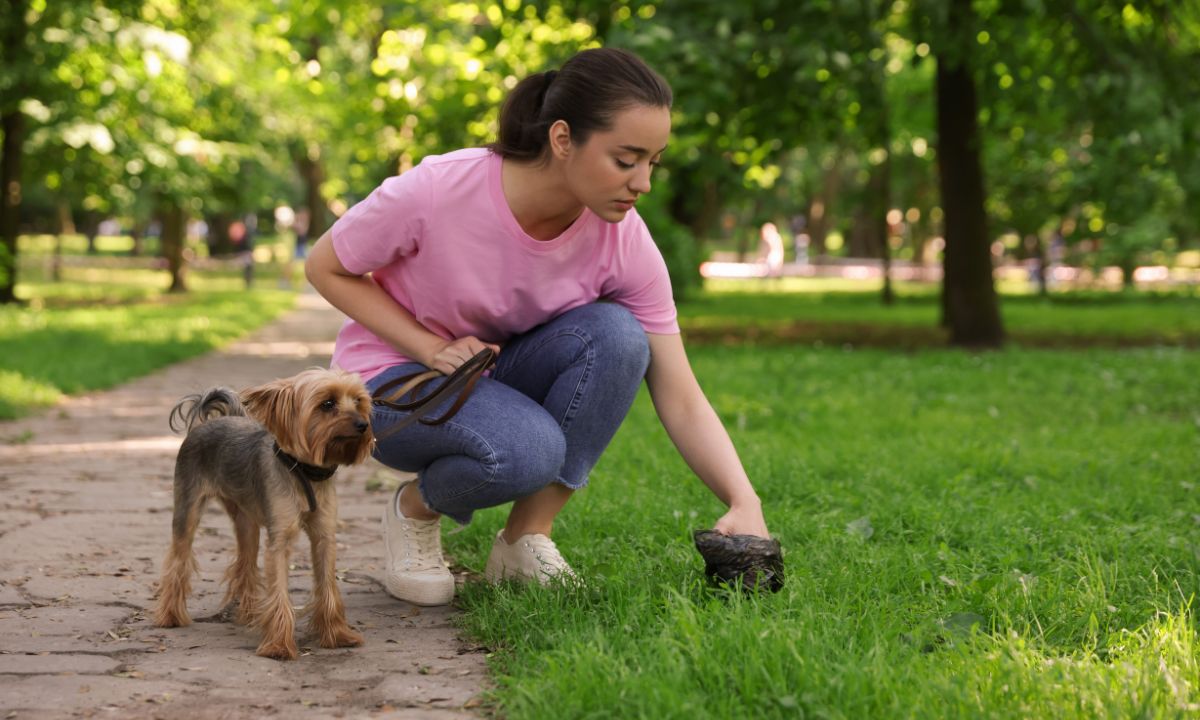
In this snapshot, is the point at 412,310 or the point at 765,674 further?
the point at 412,310

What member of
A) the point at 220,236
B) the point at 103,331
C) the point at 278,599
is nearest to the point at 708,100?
the point at 103,331

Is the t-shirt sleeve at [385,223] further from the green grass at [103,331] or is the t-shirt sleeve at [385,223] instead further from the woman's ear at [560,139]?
the green grass at [103,331]

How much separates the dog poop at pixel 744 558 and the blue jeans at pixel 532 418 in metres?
0.60

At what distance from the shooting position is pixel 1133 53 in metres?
14.2

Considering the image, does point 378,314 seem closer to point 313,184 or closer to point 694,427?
point 694,427

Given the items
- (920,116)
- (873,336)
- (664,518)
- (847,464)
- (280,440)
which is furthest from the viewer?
(920,116)

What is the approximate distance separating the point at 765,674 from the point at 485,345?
1.52 metres

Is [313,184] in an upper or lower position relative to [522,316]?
upper

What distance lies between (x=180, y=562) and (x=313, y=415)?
0.83 metres

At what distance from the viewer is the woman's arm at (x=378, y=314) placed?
4.25m

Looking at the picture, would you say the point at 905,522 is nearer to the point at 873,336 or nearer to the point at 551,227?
the point at 551,227

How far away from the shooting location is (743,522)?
408 centimetres

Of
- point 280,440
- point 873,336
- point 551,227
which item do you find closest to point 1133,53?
point 873,336

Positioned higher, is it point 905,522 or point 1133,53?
point 1133,53
